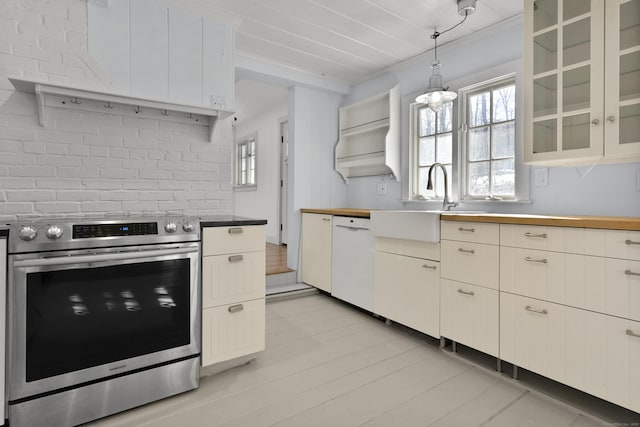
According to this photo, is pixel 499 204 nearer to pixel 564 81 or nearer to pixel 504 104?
pixel 504 104

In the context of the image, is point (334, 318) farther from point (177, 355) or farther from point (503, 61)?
point (503, 61)

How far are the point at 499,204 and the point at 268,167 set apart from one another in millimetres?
4456

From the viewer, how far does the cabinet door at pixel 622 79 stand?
1648mm

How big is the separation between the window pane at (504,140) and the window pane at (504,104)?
2.5 inches

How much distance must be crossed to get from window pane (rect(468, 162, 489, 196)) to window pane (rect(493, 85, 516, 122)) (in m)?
0.38

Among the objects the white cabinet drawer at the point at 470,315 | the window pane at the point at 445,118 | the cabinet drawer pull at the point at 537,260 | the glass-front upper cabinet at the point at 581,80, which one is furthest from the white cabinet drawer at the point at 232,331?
the window pane at the point at 445,118

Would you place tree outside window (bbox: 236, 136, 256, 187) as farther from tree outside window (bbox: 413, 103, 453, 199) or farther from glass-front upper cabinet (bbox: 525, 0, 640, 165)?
glass-front upper cabinet (bbox: 525, 0, 640, 165)

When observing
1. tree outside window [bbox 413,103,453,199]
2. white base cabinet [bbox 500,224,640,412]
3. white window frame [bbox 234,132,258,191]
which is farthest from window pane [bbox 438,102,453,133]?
white window frame [bbox 234,132,258,191]

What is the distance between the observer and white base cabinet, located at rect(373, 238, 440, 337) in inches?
92.1

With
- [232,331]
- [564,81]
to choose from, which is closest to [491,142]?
[564,81]

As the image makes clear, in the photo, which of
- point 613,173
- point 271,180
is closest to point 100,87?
point 613,173

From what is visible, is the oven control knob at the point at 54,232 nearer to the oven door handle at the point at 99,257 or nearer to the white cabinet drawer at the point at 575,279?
the oven door handle at the point at 99,257

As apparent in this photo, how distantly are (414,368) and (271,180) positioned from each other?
4.70m

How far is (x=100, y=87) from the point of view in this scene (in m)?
2.23
